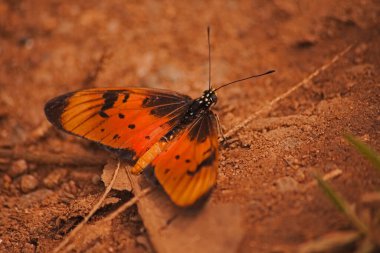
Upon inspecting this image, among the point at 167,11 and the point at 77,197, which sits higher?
the point at 167,11

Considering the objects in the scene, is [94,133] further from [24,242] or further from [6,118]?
[6,118]

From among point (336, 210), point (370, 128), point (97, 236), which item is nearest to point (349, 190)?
point (336, 210)

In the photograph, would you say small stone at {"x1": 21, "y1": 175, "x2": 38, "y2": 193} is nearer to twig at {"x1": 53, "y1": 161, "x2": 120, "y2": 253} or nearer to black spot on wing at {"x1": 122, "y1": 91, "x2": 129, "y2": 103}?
twig at {"x1": 53, "y1": 161, "x2": 120, "y2": 253}

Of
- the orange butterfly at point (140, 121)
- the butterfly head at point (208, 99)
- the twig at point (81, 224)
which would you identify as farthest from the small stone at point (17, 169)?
the butterfly head at point (208, 99)

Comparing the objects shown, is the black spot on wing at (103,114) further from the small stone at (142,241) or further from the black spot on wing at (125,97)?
the small stone at (142,241)

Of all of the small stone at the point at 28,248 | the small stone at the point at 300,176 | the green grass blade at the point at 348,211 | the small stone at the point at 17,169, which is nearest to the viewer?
the green grass blade at the point at 348,211

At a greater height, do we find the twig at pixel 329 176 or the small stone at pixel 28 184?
the twig at pixel 329 176

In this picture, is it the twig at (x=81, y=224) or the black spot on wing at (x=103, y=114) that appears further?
the black spot on wing at (x=103, y=114)

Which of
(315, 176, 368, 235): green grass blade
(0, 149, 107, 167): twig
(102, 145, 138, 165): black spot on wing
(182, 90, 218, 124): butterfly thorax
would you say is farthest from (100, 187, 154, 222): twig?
(315, 176, 368, 235): green grass blade
